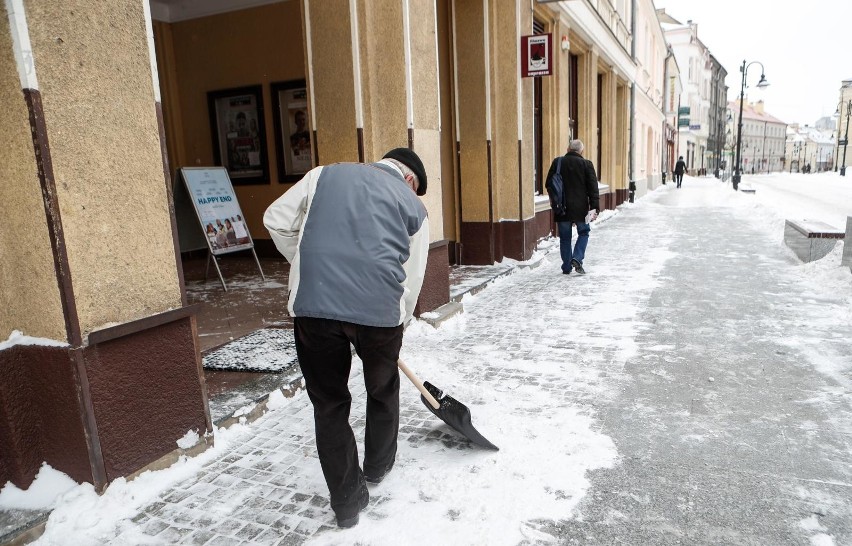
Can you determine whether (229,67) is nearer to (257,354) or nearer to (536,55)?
(536,55)

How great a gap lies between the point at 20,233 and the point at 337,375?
5.05 ft

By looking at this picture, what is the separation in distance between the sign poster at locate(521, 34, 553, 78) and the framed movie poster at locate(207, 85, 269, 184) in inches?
164

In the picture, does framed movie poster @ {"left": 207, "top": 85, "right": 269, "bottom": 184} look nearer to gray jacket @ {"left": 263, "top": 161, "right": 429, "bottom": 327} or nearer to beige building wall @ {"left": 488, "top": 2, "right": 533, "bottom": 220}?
beige building wall @ {"left": 488, "top": 2, "right": 533, "bottom": 220}

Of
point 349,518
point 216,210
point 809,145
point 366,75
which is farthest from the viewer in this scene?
point 809,145

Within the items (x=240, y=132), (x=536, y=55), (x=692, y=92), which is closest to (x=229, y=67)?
(x=240, y=132)

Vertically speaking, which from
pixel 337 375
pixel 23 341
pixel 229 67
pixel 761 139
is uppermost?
pixel 229 67

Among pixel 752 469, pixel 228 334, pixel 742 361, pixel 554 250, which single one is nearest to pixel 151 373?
pixel 228 334

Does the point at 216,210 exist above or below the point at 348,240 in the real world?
below

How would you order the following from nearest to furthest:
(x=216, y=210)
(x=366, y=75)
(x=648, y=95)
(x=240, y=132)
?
(x=366, y=75), (x=216, y=210), (x=240, y=132), (x=648, y=95)

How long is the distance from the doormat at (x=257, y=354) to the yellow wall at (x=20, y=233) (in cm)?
144

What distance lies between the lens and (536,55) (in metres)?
8.77

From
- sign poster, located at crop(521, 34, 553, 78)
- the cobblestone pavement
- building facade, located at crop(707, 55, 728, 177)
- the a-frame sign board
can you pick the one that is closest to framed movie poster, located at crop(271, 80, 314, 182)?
the a-frame sign board

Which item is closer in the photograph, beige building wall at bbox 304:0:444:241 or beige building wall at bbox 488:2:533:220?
beige building wall at bbox 304:0:444:241

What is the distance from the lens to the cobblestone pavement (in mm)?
2529
